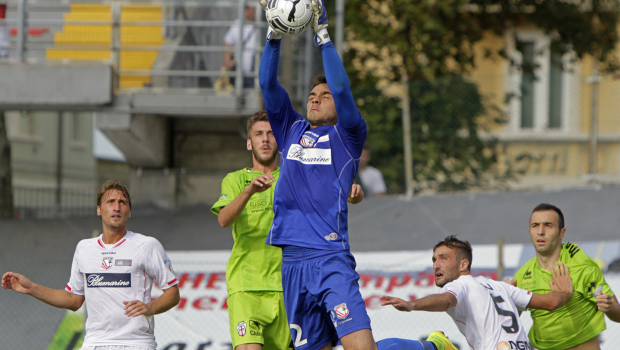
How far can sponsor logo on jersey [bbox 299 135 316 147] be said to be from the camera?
182 inches

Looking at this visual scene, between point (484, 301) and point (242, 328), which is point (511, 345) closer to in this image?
point (484, 301)

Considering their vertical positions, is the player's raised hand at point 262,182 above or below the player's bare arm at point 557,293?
above

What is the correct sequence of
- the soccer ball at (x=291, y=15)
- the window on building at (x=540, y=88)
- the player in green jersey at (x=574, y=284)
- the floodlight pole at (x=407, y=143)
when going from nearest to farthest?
1. the soccer ball at (x=291, y=15)
2. the player in green jersey at (x=574, y=284)
3. the floodlight pole at (x=407, y=143)
4. the window on building at (x=540, y=88)

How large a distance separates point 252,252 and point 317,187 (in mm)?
1214

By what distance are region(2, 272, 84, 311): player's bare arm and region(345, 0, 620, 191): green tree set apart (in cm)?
741

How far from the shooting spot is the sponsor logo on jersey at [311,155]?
4582 mm

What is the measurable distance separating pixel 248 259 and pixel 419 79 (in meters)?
9.05

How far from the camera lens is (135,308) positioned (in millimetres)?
4980

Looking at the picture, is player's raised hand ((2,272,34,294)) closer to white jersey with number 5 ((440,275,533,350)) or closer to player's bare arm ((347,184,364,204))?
player's bare arm ((347,184,364,204))

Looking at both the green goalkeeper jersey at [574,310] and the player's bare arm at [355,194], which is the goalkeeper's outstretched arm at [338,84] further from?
the green goalkeeper jersey at [574,310]

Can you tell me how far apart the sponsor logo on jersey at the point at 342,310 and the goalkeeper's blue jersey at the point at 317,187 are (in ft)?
1.26

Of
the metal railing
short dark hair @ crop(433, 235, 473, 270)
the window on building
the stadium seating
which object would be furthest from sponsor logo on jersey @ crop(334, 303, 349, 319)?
the metal railing

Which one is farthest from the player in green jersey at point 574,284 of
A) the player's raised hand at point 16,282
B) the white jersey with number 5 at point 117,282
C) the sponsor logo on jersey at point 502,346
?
the player's raised hand at point 16,282

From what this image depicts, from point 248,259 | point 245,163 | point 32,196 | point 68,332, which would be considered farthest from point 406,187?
point 32,196
